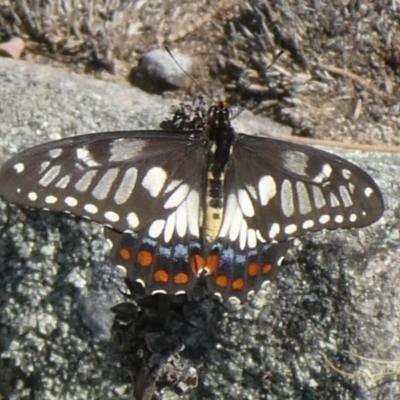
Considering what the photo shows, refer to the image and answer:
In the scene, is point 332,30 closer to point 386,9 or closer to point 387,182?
point 386,9

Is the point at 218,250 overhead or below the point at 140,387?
overhead

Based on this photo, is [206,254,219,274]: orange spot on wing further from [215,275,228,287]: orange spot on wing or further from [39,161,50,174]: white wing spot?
[39,161,50,174]: white wing spot

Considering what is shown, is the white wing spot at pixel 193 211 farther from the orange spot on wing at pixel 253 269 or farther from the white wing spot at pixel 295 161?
the white wing spot at pixel 295 161

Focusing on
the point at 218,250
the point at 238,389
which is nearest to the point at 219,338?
the point at 238,389

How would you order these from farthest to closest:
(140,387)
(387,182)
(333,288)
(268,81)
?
(268,81) → (387,182) → (333,288) → (140,387)

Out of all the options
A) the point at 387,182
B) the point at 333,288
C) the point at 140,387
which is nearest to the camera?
the point at 140,387

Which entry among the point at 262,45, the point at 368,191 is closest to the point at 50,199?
the point at 368,191

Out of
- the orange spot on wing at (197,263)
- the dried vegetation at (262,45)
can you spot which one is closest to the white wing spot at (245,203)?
the orange spot on wing at (197,263)

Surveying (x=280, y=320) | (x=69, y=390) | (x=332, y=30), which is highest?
(x=332, y=30)
